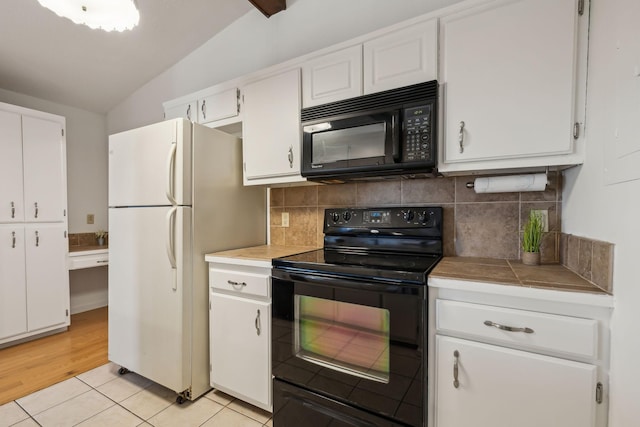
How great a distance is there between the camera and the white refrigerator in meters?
1.74

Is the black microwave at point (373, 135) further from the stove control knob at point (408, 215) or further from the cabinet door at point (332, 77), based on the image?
the stove control knob at point (408, 215)

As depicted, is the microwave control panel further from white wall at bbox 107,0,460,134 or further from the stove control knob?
white wall at bbox 107,0,460,134

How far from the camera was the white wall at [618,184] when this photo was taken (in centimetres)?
80

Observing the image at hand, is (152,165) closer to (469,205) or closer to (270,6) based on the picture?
(270,6)

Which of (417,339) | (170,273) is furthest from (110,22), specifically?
(417,339)

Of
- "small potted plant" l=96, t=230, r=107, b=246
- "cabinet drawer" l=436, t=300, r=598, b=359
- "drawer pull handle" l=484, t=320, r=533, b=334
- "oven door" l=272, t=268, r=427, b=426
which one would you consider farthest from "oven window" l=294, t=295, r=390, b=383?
"small potted plant" l=96, t=230, r=107, b=246

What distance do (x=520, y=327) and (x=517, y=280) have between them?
17 cm

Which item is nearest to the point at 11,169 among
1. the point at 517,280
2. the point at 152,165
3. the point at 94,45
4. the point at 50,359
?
the point at 94,45

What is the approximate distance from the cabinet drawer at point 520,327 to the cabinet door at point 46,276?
3.49 meters

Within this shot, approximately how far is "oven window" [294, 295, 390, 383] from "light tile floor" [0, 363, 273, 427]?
0.62 metres

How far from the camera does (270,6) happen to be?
229 centimetres

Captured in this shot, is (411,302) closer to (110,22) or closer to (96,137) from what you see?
(110,22)

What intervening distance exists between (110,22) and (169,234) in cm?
113

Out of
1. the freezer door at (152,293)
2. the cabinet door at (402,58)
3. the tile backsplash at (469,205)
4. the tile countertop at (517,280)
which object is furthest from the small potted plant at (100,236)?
the tile countertop at (517,280)
